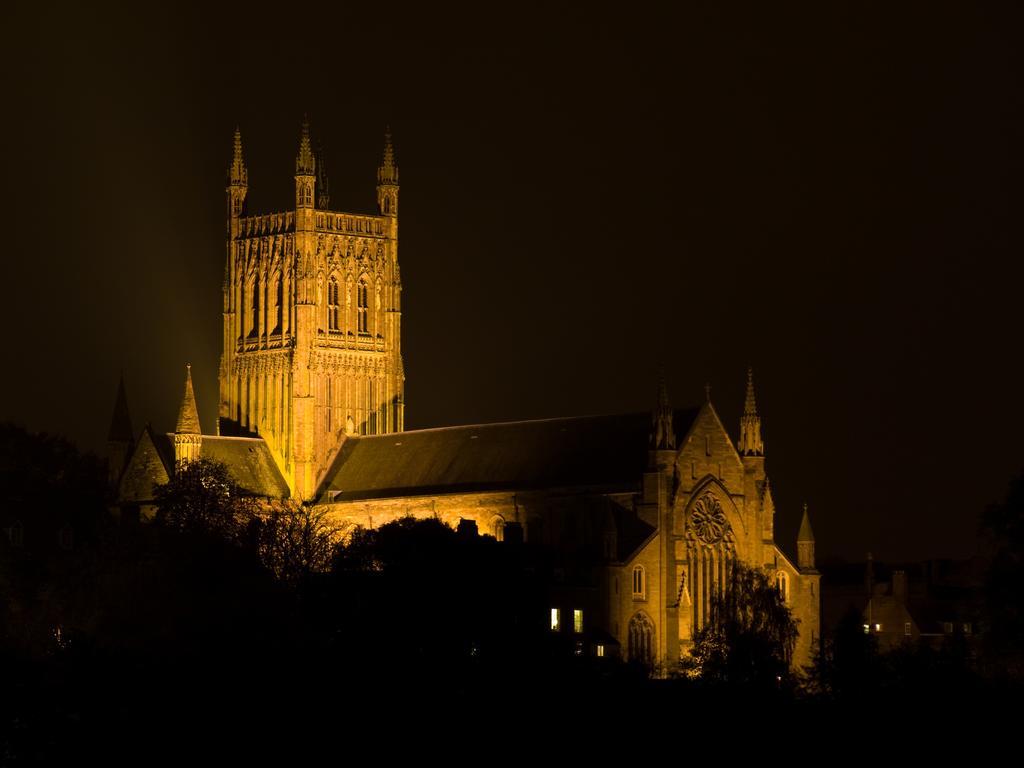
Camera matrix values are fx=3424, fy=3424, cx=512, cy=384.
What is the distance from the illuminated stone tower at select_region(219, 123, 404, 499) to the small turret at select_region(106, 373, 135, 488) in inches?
218

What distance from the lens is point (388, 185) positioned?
18350 cm

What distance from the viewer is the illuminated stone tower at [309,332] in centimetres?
17588

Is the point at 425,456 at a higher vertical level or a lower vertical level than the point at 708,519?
higher

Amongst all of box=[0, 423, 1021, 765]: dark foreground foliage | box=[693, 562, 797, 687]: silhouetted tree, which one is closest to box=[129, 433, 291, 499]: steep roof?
box=[0, 423, 1021, 765]: dark foreground foliage

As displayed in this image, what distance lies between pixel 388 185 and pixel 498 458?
937 inches

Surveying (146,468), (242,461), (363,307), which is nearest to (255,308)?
(363,307)

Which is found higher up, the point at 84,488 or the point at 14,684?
the point at 84,488

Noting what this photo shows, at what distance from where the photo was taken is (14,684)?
335ft

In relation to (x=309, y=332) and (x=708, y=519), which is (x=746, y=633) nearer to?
(x=708, y=519)

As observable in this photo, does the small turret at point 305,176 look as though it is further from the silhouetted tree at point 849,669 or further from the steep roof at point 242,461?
the silhouetted tree at point 849,669

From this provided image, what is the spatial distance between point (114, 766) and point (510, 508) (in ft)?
205

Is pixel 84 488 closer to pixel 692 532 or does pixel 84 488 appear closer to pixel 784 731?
pixel 692 532

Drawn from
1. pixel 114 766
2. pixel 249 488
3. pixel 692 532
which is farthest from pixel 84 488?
pixel 114 766

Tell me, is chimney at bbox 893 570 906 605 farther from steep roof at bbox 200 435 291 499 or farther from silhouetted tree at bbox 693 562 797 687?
steep roof at bbox 200 435 291 499
